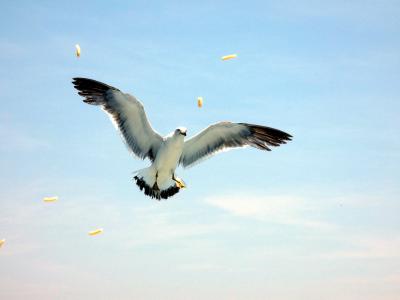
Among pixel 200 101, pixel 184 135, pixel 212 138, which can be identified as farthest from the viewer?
pixel 212 138

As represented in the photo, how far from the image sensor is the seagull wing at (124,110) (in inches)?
527

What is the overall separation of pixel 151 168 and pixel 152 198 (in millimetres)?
757

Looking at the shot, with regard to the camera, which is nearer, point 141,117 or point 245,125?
point 141,117

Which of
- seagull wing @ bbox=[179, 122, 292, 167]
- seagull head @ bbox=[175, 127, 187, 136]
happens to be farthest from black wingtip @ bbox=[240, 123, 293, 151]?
seagull head @ bbox=[175, 127, 187, 136]

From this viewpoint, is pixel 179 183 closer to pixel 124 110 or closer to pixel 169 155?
pixel 169 155

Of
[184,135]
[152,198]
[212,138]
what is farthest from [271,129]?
[152,198]

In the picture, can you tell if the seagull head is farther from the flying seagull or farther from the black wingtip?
the black wingtip

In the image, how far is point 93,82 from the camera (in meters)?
13.6

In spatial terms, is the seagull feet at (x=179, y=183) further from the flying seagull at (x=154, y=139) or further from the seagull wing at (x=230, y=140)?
the seagull wing at (x=230, y=140)

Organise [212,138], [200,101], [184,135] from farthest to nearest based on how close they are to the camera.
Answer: [212,138] < [184,135] < [200,101]

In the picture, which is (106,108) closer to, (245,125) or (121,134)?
(121,134)

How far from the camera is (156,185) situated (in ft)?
43.9

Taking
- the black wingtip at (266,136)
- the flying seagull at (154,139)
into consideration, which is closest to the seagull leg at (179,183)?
the flying seagull at (154,139)

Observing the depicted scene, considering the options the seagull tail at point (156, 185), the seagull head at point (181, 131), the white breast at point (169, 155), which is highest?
the seagull head at point (181, 131)
